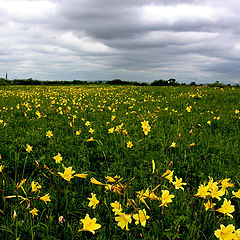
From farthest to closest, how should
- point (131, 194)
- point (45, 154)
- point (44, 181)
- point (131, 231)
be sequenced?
1. point (45, 154)
2. point (44, 181)
3. point (131, 194)
4. point (131, 231)

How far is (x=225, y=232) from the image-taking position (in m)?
1.28

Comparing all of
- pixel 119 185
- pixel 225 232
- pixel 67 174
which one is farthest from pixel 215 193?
pixel 67 174

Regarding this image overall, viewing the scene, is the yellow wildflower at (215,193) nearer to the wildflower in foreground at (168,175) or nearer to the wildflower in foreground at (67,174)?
the wildflower in foreground at (168,175)

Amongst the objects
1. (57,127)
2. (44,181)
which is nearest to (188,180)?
(44,181)

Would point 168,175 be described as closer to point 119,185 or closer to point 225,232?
point 119,185

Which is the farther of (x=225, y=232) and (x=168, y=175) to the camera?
(x=168, y=175)

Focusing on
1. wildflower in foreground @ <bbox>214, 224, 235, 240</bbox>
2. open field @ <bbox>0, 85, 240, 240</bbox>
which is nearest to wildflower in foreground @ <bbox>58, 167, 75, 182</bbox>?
open field @ <bbox>0, 85, 240, 240</bbox>

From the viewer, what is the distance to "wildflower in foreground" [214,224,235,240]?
126cm

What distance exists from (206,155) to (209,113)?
130 inches

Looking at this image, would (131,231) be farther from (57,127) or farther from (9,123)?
(9,123)

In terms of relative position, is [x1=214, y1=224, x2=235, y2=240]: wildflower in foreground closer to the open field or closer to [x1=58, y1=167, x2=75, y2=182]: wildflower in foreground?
the open field

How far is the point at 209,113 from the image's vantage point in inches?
235


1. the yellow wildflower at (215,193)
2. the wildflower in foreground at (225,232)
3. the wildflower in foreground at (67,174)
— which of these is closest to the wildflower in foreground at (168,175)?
the yellow wildflower at (215,193)

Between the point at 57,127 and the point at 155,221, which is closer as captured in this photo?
the point at 155,221
